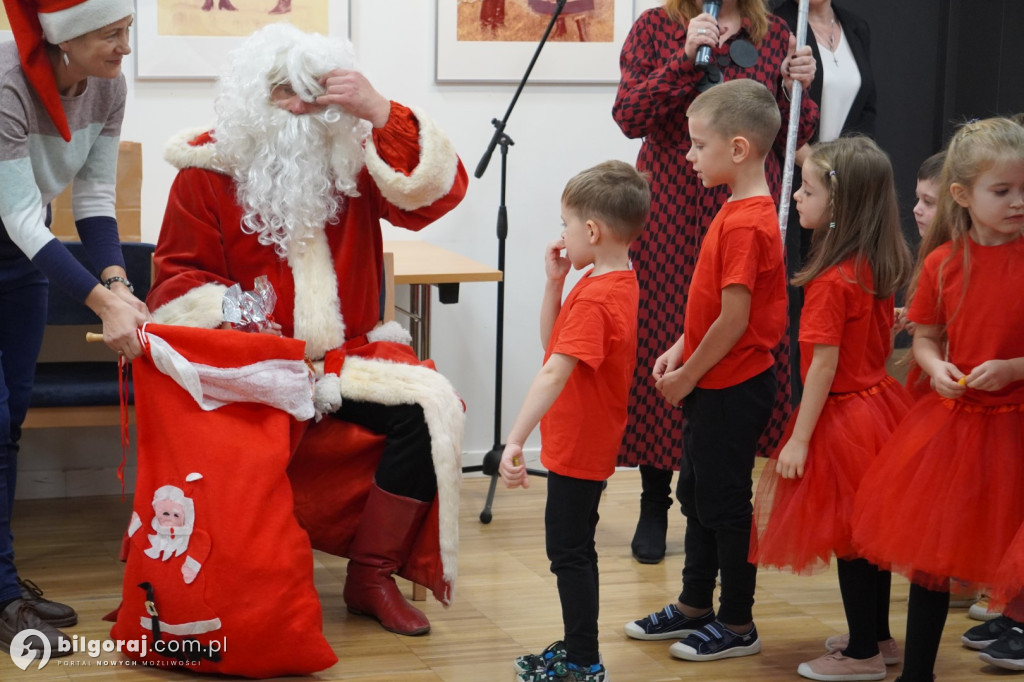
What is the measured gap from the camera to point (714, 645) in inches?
106

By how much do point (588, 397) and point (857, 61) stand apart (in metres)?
2.01

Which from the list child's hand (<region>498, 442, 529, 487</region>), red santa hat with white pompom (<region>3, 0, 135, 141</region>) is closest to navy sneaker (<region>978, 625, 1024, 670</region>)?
child's hand (<region>498, 442, 529, 487</region>)

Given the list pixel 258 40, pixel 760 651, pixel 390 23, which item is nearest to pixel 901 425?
pixel 760 651

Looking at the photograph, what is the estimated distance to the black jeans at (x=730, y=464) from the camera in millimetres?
2604

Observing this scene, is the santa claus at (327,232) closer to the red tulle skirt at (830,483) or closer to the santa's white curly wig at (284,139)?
the santa's white curly wig at (284,139)

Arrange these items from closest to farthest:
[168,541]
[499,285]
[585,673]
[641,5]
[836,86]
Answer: [585,673], [168,541], [836,86], [499,285], [641,5]

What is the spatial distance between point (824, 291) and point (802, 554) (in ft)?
1.85

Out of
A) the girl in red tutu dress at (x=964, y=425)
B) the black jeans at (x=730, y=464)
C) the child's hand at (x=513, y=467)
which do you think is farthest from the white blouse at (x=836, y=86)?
the child's hand at (x=513, y=467)

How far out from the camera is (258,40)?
2926 millimetres

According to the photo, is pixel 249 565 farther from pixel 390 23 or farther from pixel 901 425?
pixel 390 23

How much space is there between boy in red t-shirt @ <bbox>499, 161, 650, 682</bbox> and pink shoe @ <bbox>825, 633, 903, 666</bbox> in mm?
623

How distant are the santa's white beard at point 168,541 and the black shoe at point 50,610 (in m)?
0.45

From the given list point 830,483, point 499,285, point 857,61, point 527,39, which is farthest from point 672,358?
point 527,39

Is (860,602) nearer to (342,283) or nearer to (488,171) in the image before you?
(342,283)
